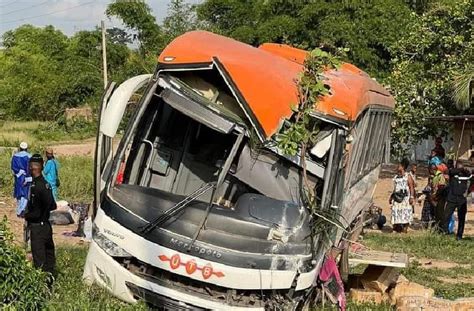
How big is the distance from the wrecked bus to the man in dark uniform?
90 cm

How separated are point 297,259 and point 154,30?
39288mm

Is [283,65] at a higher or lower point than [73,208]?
higher

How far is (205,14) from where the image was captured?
43031 mm

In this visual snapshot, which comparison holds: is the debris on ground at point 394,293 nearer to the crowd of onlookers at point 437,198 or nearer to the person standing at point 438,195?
the crowd of onlookers at point 437,198

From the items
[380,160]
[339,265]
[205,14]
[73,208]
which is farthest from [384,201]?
[205,14]

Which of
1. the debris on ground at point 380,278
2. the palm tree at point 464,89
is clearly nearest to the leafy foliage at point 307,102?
the debris on ground at point 380,278

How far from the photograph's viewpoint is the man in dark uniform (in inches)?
334

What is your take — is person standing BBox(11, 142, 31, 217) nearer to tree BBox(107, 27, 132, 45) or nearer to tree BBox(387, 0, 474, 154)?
tree BBox(387, 0, 474, 154)

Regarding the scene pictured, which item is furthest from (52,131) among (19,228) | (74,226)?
(74,226)

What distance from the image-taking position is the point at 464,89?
19.9m

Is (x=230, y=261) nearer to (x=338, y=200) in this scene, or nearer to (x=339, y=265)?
(x=338, y=200)

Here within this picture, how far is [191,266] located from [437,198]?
10.6m

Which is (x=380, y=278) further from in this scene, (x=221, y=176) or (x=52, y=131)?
(x=52, y=131)

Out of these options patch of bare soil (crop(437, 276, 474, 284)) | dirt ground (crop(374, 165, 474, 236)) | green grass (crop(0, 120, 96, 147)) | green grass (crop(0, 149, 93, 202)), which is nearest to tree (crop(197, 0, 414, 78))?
dirt ground (crop(374, 165, 474, 236))
